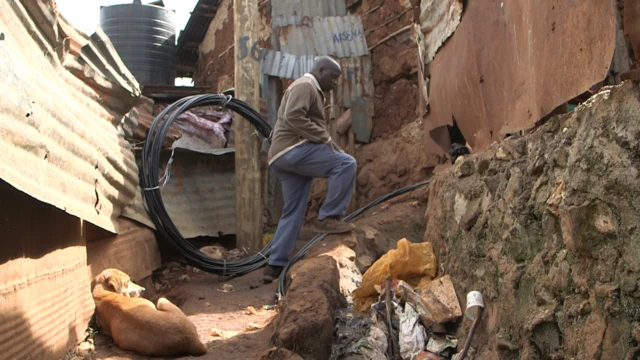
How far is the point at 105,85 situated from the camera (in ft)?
16.6

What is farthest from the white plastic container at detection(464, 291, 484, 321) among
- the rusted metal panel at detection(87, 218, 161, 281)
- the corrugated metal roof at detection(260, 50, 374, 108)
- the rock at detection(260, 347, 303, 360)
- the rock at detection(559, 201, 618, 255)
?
the corrugated metal roof at detection(260, 50, 374, 108)

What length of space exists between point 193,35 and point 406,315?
385 inches

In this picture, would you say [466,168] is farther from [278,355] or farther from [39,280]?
[39,280]

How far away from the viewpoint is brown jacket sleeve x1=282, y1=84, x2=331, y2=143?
5617 mm

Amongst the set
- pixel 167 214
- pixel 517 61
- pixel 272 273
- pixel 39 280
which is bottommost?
pixel 272 273

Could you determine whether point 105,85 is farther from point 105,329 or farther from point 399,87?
point 399,87

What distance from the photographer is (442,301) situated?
3.39 m

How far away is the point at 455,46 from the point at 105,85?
2836 mm

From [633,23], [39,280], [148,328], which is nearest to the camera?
[633,23]

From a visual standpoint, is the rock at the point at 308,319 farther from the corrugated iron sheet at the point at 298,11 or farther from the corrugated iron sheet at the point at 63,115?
the corrugated iron sheet at the point at 298,11

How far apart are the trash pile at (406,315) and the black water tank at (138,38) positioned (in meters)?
8.31

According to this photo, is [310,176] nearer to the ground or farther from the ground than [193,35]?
nearer to the ground

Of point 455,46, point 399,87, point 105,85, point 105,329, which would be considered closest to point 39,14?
point 105,85

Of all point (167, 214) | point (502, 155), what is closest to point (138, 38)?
point (167, 214)
